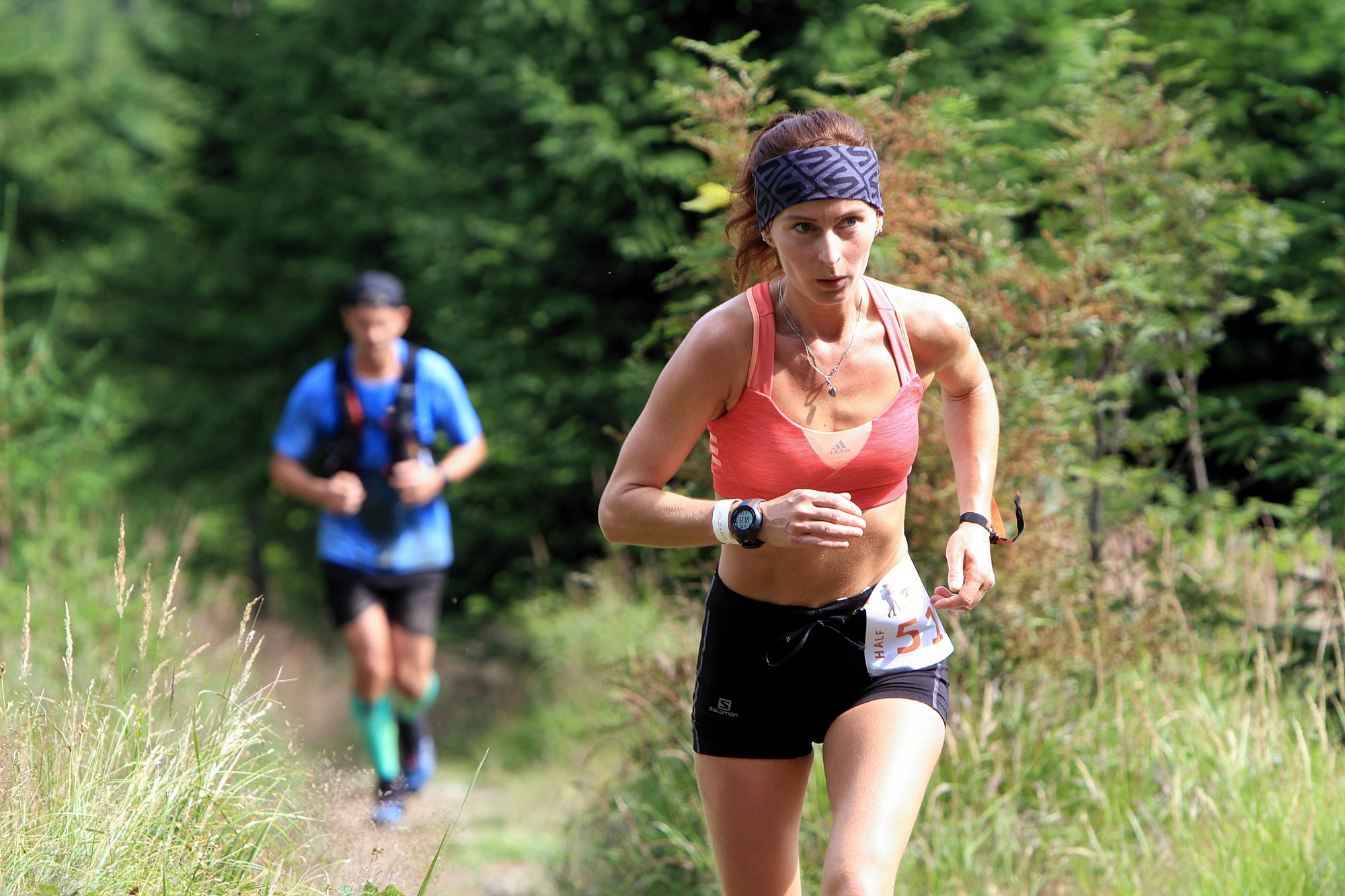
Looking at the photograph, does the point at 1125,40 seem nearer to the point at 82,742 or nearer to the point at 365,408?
the point at 365,408

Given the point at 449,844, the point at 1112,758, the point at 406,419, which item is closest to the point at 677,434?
the point at 449,844

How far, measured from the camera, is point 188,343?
1819 cm

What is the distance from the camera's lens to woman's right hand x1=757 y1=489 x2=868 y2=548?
2.50 metres

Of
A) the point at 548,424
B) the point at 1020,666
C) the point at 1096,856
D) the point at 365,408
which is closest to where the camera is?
the point at 1096,856

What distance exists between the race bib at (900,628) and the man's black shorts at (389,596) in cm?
365

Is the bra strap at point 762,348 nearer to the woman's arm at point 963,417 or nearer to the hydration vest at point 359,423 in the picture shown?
the woman's arm at point 963,417

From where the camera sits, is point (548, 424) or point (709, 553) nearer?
point (709, 553)

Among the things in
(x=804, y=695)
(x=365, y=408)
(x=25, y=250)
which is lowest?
(x=25, y=250)

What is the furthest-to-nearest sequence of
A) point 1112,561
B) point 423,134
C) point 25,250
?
point 25,250 → point 423,134 → point 1112,561

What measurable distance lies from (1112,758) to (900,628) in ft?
5.74

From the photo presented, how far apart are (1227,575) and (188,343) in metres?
15.7

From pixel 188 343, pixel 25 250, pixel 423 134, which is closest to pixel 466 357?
pixel 423 134

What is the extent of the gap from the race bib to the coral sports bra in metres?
0.20

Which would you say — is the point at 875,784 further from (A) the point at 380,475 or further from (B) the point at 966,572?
(A) the point at 380,475
